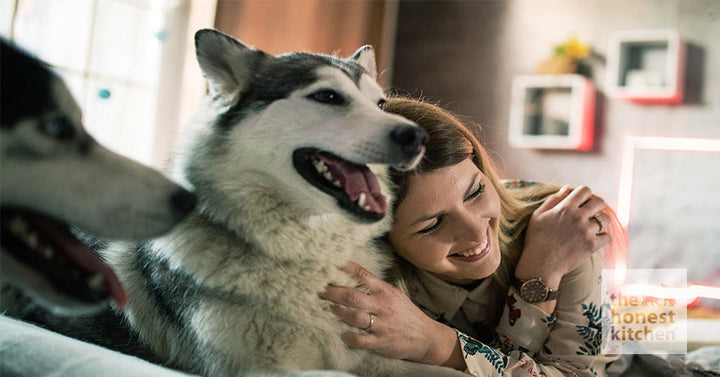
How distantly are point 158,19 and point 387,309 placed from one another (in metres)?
2.58

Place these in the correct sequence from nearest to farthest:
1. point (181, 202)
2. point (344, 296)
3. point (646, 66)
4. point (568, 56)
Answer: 1. point (181, 202)
2. point (344, 296)
3. point (646, 66)
4. point (568, 56)

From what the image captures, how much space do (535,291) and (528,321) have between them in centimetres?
6

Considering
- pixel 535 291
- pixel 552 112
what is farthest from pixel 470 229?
pixel 552 112

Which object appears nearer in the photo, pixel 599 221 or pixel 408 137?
pixel 408 137

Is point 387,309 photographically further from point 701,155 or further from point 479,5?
point 479,5

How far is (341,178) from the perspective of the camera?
0.86m

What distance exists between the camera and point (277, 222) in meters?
0.89

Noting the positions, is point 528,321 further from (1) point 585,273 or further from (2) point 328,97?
(2) point 328,97

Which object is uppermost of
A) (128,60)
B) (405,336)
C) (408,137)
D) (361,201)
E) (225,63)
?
(128,60)

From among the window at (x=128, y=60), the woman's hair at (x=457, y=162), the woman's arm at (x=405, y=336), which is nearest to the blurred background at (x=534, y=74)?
the window at (x=128, y=60)

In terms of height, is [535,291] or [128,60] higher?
[128,60]

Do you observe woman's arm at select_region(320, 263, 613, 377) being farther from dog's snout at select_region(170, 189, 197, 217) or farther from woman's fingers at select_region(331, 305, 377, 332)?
dog's snout at select_region(170, 189, 197, 217)

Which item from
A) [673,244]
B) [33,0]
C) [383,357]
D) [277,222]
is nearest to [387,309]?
[383,357]

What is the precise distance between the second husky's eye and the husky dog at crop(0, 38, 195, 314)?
13.7 inches
